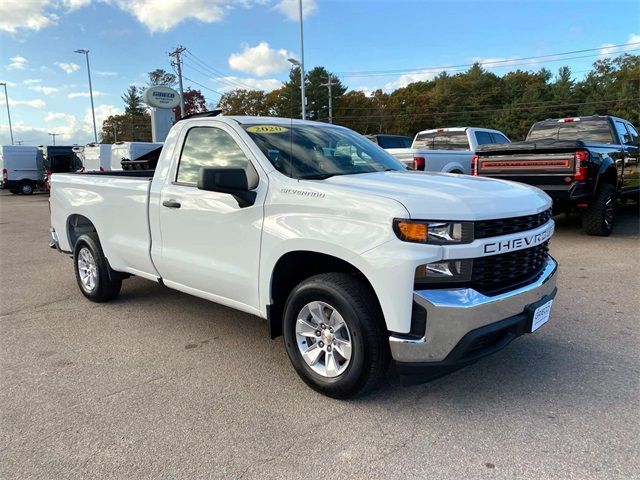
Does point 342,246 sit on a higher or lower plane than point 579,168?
lower

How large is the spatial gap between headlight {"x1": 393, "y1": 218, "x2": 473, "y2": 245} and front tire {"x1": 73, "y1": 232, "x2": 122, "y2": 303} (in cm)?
367

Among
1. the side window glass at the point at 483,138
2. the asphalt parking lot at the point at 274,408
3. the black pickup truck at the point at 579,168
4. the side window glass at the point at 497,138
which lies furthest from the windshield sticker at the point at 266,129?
the side window glass at the point at 497,138

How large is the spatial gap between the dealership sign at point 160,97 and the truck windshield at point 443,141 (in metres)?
14.6

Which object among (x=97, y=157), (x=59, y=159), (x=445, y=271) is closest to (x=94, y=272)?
(x=445, y=271)

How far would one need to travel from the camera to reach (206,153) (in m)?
4.21

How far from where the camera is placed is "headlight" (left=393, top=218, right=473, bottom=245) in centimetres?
282

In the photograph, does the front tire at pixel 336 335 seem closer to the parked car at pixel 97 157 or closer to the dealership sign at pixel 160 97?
the parked car at pixel 97 157

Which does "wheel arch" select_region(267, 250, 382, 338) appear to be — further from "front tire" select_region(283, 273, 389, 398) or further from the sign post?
the sign post

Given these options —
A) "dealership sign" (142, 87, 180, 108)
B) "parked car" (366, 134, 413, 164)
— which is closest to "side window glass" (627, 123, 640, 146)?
"parked car" (366, 134, 413, 164)

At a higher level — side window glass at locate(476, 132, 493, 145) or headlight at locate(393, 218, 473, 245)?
side window glass at locate(476, 132, 493, 145)

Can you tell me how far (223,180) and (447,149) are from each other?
1029 centimetres

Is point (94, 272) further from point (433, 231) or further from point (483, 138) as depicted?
point (483, 138)

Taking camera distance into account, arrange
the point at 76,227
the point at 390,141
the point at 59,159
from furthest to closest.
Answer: the point at 59,159
the point at 390,141
the point at 76,227

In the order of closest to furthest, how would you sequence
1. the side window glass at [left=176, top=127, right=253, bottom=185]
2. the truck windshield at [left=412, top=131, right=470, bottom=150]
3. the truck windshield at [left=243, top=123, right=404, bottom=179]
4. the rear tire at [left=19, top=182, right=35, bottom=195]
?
the truck windshield at [left=243, top=123, right=404, bottom=179] → the side window glass at [left=176, top=127, right=253, bottom=185] → the truck windshield at [left=412, top=131, right=470, bottom=150] → the rear tire at [left=19, top=182, right=35, bottom=195]
